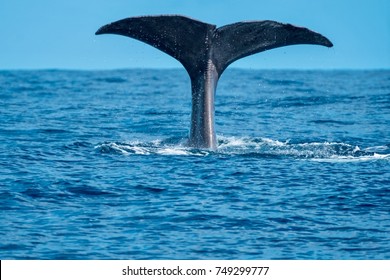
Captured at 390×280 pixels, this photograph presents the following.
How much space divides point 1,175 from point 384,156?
6.59m

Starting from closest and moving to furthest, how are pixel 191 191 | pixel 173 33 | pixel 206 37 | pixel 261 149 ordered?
pixel 191 191 < pixel 173 33 < pixel 206 37 < pixel 261 149

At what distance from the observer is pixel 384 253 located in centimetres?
1091

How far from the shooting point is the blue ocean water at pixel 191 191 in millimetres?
11219

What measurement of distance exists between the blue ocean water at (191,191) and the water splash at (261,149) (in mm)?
25

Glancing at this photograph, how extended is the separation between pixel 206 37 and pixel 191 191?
2991 millimetres

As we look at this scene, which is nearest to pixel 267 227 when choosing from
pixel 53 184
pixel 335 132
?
pixel 53 184

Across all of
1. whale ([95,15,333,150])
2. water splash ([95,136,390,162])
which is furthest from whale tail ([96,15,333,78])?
water splash ([95,136,390,162])

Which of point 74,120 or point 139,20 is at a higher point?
point 139,20

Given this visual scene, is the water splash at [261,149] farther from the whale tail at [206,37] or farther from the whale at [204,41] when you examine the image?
the whale tail at [206,37]

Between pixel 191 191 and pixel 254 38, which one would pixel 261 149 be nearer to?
pixel 254 38

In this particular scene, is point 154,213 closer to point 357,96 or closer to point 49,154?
point 49,154

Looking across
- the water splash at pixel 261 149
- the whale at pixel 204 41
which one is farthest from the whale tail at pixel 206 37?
the water splash at pixel 261 149

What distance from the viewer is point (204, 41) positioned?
15672mm

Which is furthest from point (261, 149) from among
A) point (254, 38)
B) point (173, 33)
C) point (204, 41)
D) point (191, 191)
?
point (191, 191)
